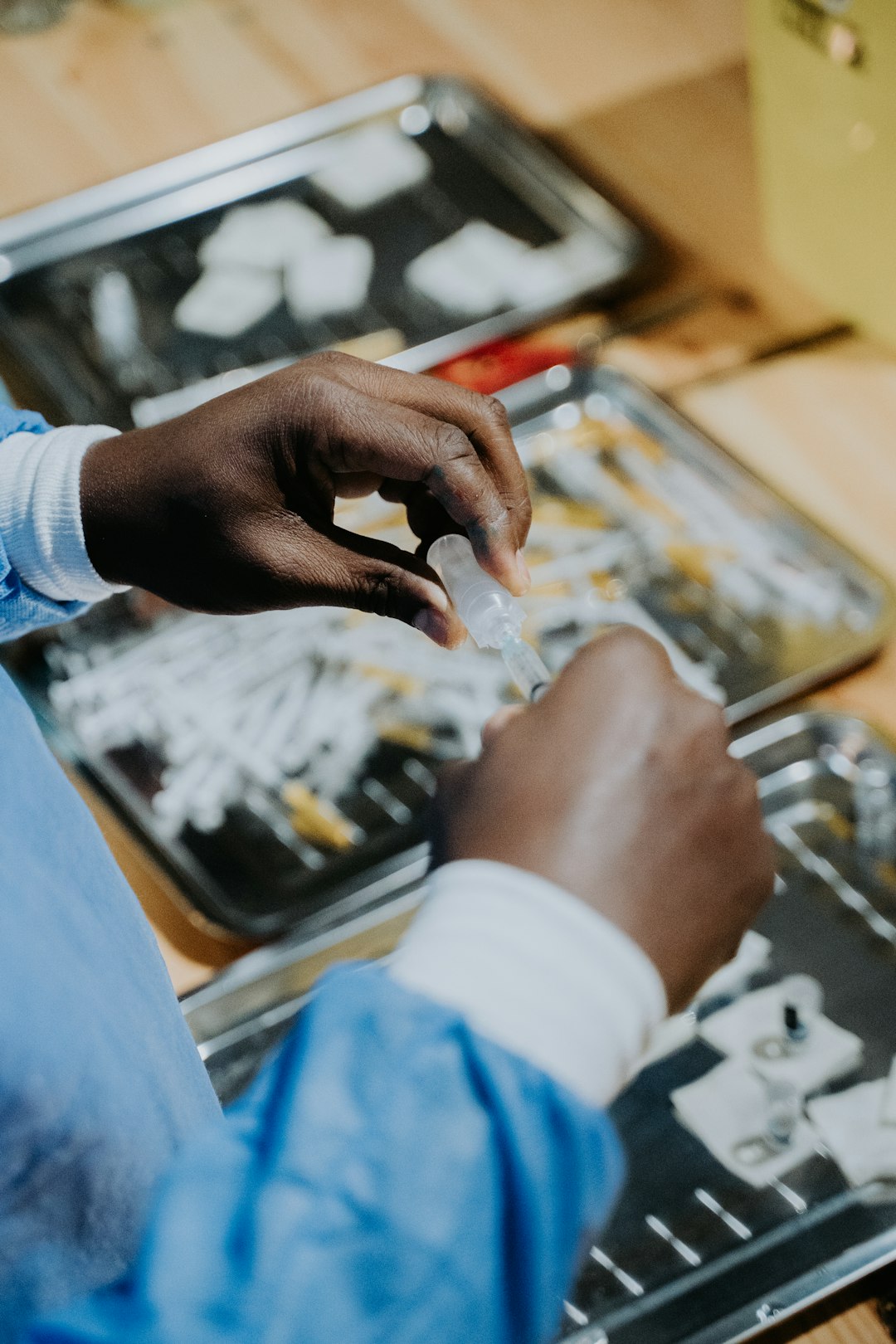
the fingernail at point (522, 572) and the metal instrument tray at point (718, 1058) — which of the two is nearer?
the fingernail at point (522, 572)

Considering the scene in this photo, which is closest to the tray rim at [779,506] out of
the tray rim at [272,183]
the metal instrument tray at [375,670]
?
the metal instrument tray at [375,670]

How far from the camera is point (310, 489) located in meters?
0.65

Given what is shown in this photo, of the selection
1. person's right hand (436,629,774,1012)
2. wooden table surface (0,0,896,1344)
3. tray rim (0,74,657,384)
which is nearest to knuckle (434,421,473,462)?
person's right hand (436,629,774,1012)

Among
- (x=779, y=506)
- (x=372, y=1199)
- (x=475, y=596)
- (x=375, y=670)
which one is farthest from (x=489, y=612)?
(x=779, y=506)

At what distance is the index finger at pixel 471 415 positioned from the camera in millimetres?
643

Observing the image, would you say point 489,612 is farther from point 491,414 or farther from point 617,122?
point 617,122

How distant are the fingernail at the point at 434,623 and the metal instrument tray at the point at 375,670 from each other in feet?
1.11

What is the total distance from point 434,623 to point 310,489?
9 cm

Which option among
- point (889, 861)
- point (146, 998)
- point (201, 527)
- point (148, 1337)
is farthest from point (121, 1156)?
point (889, 861)

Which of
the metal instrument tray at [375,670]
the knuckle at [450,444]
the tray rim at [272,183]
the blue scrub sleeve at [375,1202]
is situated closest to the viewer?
the blue scrub sleeve at [375,1202]

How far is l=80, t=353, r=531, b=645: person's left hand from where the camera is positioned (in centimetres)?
62

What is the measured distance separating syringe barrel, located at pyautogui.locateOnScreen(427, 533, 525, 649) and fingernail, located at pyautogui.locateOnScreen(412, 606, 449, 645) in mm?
16

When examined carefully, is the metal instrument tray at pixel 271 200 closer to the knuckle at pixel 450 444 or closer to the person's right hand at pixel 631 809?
the knuckle at pixel 450 444

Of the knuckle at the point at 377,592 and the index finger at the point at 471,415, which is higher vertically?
the index finger at the point at 471,415
